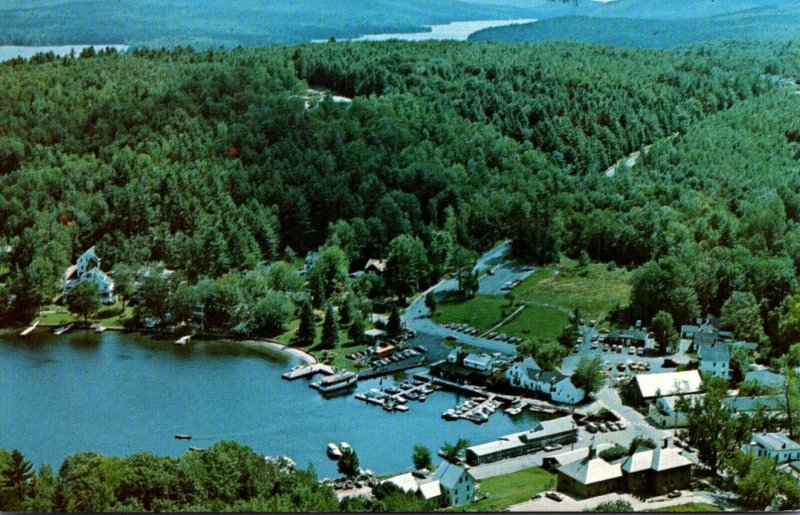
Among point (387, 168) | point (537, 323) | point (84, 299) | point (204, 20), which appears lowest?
point (537, 323)

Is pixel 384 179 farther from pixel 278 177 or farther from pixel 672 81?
pixel 672 81

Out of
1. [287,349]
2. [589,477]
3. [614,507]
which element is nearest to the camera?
[614,507]

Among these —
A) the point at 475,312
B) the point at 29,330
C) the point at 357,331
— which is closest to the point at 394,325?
the point at 357,331

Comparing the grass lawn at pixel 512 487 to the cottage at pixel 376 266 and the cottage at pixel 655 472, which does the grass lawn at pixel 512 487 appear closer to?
the cottage at pixel 655 472

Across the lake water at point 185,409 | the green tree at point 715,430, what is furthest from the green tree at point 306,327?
the green tree at point 715,430

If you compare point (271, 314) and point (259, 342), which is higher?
point (271, 314)

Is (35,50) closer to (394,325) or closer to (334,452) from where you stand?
(394,325)

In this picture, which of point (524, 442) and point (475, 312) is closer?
point (524, 442)
